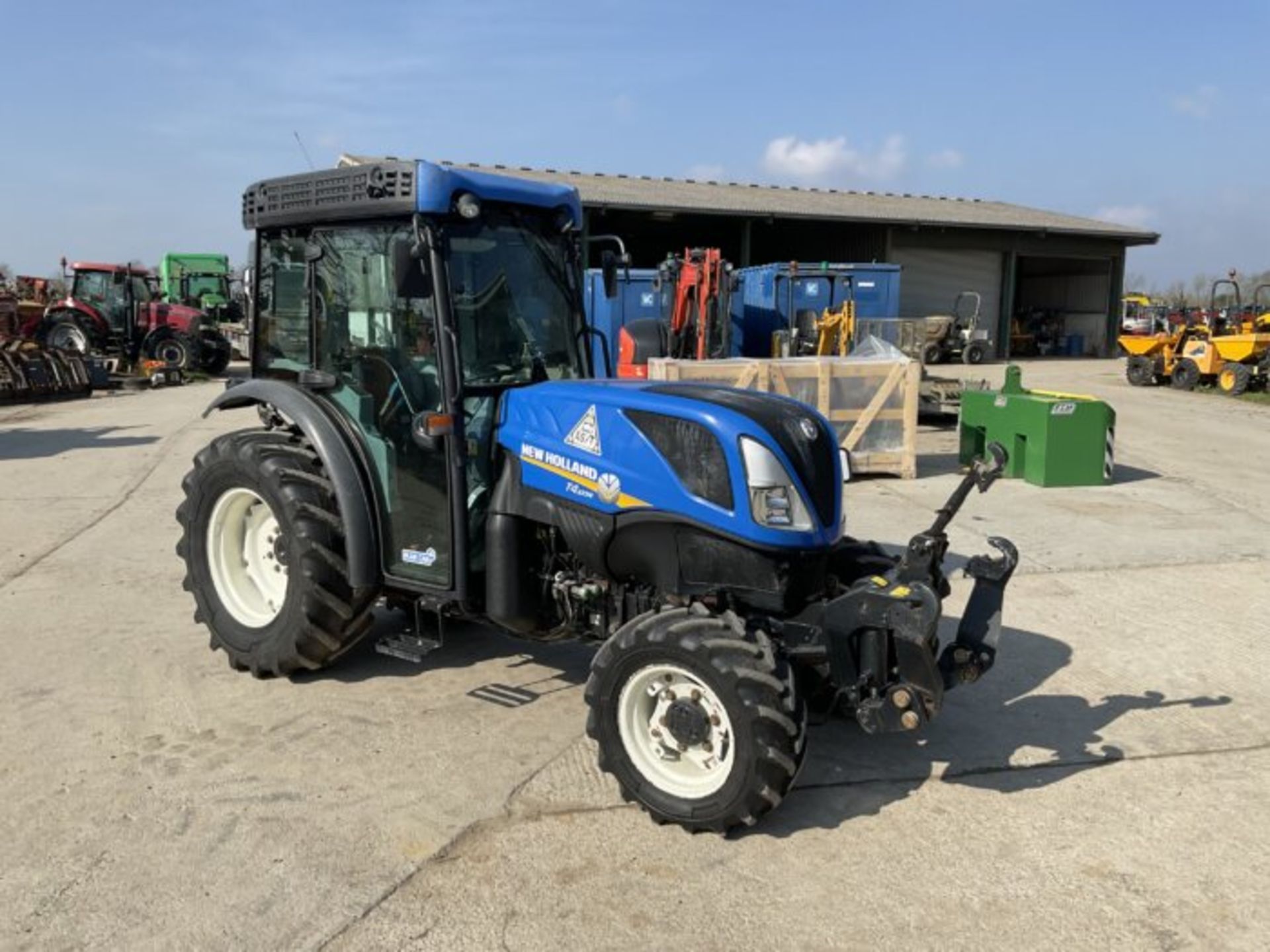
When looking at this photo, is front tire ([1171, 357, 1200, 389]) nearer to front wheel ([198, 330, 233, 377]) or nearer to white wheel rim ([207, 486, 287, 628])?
white wheel rim ([207, 486, 287, 628])

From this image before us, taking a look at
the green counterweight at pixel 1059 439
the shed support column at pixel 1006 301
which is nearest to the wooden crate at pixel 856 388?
the green counterweight at pixel 1059 439

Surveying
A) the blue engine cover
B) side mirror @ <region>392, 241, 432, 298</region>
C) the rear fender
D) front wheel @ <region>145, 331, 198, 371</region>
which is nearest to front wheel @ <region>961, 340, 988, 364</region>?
front wheel @ <region>145, 331, 198, 371</region>

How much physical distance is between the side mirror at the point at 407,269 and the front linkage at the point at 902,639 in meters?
1.87

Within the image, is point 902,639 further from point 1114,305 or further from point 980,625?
point 1114,305

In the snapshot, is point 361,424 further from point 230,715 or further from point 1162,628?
point 1162,628

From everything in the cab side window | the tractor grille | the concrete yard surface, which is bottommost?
the concrete yard surface

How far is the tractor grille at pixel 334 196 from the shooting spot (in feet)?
13.4

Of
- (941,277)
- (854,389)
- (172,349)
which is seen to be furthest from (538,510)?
(941,277)

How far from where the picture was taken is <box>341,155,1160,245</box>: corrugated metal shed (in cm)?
2822

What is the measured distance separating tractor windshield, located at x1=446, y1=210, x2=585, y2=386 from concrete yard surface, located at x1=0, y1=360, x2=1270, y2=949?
153 cm

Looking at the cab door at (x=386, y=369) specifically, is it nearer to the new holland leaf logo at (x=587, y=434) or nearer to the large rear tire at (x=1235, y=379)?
the new holland leaf logo at (x=587, y=434)

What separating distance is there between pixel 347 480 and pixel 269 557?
3.07ft

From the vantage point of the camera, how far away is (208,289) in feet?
106

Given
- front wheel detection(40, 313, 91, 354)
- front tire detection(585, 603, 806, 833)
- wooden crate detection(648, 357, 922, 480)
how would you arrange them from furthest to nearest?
front wheel detection(40, 313, 91, 354) < wooden crate detection(648, 357, 922, 480) < front tire detection(585, 603, 806, 833)
